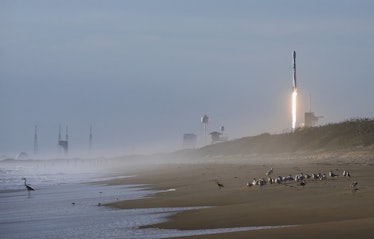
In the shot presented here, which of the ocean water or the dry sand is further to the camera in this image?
the ocean water

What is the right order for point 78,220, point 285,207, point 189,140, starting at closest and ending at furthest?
point 285,207
point 78,220
point 189,140

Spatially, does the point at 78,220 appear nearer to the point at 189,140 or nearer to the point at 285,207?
the point at 285,207

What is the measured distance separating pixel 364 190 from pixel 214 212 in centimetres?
406

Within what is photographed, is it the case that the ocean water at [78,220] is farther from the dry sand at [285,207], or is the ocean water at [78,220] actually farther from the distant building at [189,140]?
the distant building at [189,140]

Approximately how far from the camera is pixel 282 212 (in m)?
16.4

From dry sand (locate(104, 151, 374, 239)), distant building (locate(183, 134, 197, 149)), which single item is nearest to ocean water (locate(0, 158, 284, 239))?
dry sand (locate(104, 151, 374, 239))

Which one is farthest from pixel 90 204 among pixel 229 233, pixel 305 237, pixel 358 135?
pixel 358 135

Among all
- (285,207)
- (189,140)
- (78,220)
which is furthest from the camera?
(189,140)

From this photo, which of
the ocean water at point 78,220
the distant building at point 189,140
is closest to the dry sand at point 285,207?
the ocean water at point 78,220

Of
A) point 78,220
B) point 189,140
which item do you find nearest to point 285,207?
Answer: point 78,220

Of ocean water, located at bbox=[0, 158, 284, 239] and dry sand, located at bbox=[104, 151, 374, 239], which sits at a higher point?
dry sand, located at bbox=[104, 151, 374, 239]

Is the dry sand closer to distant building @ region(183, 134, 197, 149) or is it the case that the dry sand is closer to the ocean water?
the ocean water

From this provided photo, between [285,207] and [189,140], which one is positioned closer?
[285,207]

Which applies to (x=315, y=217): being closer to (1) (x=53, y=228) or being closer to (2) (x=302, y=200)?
(2) (x=302, y=200)
